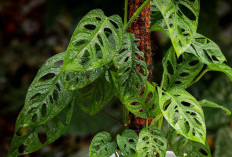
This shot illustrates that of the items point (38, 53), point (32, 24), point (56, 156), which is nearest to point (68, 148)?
point (56, 156)

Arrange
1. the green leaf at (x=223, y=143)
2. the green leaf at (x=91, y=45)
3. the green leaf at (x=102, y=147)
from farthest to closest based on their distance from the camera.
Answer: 1. the green leaf at (x=223, y=143)
2. the green leaf at (x=102, y=147)
3. the green leaf at (x=91, y=45)

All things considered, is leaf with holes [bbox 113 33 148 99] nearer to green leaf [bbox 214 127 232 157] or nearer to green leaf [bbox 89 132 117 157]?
green leaf [bbox 89 132 117 157]

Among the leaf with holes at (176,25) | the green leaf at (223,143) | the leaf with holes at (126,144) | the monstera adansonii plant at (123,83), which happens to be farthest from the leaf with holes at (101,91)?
the green leaf at (223,143)

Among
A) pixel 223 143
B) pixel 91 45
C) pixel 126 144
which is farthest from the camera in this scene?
pixel 223 143

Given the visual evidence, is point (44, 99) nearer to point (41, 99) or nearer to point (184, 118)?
point (41, 99)

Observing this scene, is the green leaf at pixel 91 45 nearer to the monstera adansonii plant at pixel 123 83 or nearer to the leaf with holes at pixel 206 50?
the monstera adansonii plant at pixel 123 83

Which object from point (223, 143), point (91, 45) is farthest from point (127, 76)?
point (223, 143)

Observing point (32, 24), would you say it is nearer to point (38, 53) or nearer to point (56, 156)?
point (38, 53)
